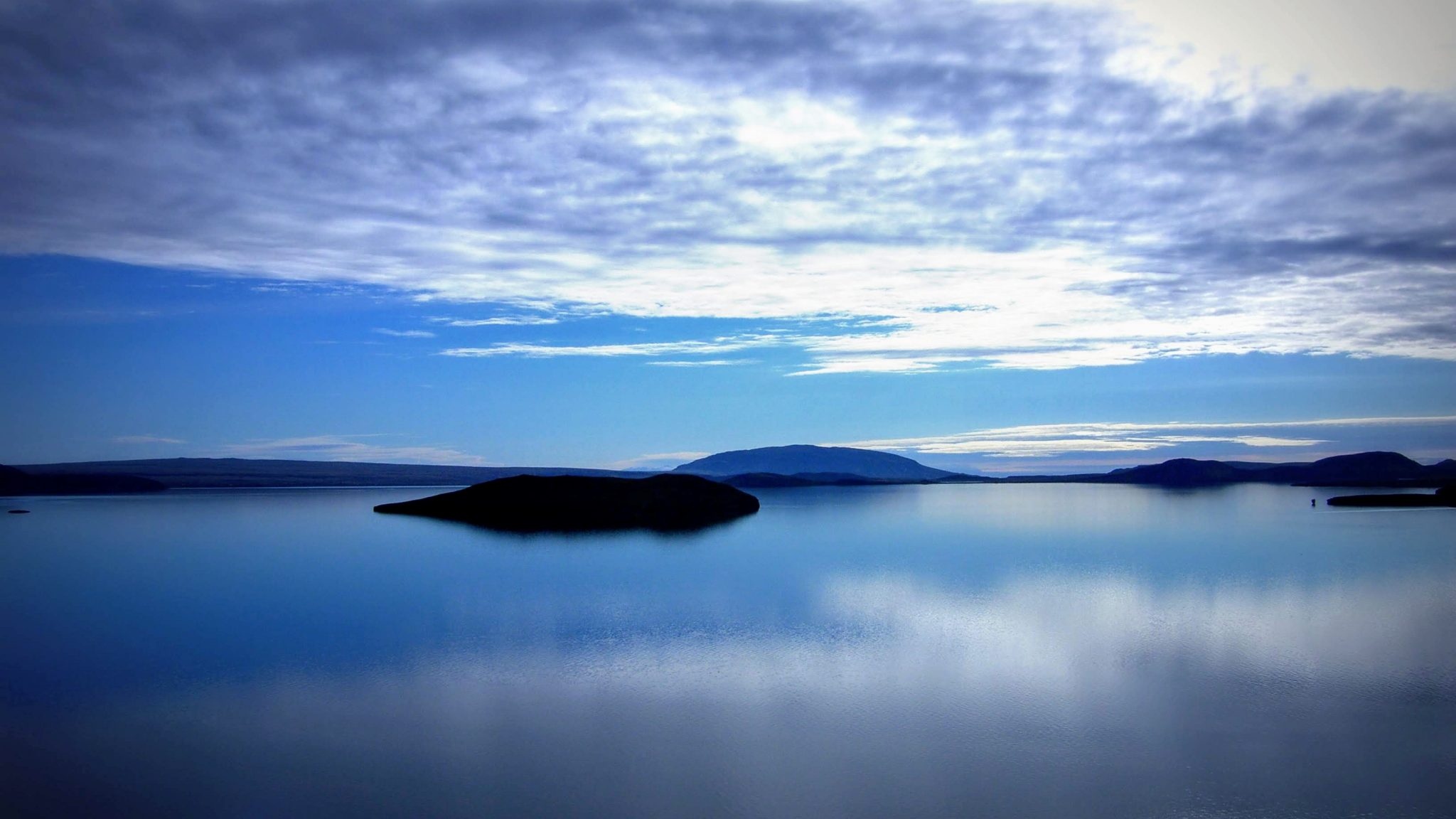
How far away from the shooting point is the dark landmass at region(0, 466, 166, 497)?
109m

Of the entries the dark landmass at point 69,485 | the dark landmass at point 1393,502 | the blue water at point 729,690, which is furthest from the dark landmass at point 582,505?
the dark landmass at point 69,485

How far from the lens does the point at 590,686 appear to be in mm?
13805

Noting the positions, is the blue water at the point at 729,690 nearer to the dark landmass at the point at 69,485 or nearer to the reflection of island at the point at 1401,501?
the reflection of island at the point at 1401,501

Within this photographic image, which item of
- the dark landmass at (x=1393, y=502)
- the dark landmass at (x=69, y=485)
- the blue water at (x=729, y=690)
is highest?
the dark landmass at (x=69, y=485)

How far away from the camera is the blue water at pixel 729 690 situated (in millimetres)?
9539

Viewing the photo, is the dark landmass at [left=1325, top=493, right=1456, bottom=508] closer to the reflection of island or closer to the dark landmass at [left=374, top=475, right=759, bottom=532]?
the reflection of island

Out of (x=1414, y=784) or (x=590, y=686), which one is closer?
(x=1414, y=784)

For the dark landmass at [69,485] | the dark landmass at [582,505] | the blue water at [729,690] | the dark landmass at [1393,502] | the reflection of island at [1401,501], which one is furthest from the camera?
the dark landmass at [69,485]

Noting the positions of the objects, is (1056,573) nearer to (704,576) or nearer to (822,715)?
(704,576)

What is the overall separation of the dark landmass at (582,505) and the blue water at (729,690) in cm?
2166

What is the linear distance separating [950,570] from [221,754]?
23719 millimetres

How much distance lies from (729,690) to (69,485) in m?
132

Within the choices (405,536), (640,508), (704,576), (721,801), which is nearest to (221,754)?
(721,801)

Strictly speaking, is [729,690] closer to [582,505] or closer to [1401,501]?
[582,505]
